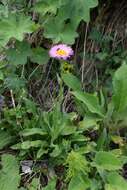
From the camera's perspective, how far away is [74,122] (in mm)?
2537

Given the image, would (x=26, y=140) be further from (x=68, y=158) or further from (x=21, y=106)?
(x=68, y=158)

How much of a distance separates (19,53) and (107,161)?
82 cm

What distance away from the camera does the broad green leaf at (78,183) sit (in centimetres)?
223

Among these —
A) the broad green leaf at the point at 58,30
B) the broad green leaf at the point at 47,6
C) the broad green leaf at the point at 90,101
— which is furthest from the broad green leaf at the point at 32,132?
the broad green leaf at the point at 47,6

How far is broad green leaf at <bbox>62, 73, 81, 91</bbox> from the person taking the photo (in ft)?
8.50

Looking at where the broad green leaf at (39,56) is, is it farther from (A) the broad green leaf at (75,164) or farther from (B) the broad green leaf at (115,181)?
(B) the broad green leaf at (115,181)

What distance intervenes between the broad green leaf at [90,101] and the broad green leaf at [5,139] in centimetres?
42

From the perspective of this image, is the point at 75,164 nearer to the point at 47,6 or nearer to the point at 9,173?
the point at 9,173

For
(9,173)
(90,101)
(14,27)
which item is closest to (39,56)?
(14,27)

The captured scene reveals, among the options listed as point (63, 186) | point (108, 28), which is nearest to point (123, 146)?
point (63, 186)

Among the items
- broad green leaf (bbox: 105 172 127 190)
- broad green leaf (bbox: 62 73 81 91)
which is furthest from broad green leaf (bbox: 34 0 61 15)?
broad green leaf (bbox: 105 172 127 190)

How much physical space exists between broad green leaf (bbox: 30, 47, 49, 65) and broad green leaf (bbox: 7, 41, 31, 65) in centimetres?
5

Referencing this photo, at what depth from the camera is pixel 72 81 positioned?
2.62 meters

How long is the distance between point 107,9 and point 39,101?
708 millimetres
